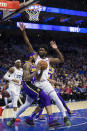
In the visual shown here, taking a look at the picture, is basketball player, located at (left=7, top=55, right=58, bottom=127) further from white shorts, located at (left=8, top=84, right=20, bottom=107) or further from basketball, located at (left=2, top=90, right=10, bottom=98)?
basketball, located at (left=2, top=90, right=10, bottom=98)

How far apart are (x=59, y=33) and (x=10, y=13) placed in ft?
44.5

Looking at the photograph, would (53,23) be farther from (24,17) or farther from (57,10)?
(24,17)

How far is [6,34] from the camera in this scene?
21.8 metres

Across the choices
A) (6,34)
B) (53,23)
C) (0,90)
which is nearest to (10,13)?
(0,90)

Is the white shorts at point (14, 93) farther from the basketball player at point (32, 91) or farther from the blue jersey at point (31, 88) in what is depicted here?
the blue jersey at point (31, 88)

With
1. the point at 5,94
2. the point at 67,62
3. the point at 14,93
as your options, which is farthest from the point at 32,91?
the point at 67,62

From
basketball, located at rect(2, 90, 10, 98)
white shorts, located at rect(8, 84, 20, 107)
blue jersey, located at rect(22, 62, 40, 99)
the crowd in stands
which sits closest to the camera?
blue jersey, located at rect(22, 62, 40, 99)

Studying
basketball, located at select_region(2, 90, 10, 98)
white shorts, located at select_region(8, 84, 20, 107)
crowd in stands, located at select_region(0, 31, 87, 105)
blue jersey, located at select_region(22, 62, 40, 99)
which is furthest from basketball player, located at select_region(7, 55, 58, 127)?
crowd in stands, located at select_region(0, 31, 87, 105)

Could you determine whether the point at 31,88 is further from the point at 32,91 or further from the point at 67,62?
the point at 67,62

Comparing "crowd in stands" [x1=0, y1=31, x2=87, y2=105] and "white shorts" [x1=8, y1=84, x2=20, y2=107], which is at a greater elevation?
"white shorts" [x1=8, y1=84, x2=20, y2=107]

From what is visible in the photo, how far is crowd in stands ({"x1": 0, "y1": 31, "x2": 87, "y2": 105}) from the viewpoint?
14056mm

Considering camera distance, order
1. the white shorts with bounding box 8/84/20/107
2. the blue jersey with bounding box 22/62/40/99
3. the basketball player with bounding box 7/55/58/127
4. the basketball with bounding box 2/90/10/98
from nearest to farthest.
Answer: the basketball player with bounding box 7/55/58/127, the blue jersey with bounding box 22/62/40/99, the white shorts with bounding box 8/84/20/107, the basketball with bounding box 2/90/10/98

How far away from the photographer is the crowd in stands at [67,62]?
14056mm

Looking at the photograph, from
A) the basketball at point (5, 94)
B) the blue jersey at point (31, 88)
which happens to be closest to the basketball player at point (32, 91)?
the blue jersey at point (31, 88)
